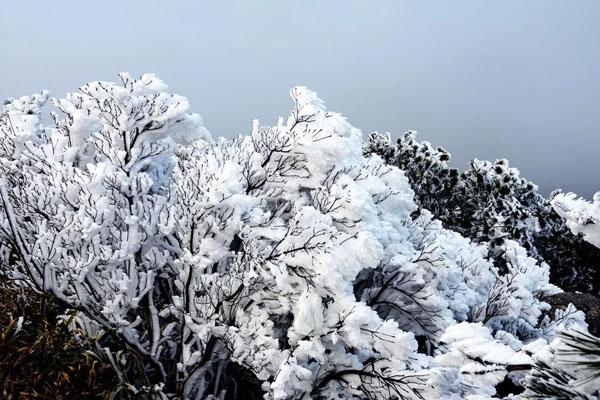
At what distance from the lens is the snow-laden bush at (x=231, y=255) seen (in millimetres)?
5398

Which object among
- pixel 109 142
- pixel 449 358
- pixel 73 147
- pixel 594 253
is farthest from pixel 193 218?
pixel 594 253

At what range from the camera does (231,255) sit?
6348 mm

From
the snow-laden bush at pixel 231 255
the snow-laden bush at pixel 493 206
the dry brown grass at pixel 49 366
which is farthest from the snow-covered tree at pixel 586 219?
the snow-laden bush at pixel 493 206

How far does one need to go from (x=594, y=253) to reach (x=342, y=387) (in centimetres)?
1833

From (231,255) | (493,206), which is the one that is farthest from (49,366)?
(493,206)

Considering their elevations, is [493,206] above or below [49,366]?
above

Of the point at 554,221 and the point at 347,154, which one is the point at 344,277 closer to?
the point at 347,154

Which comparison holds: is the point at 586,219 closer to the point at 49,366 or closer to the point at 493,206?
the point at 49,366

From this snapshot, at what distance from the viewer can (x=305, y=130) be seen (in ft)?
21.0

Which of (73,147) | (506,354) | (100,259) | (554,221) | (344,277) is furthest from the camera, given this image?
(554,221)

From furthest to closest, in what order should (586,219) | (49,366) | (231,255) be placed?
(231,255)
(49,366)
(586,219)

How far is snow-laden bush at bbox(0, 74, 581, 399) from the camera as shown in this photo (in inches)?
213

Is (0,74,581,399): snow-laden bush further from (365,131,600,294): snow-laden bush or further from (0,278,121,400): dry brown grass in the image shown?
(365,131,600,294): snow-laden bush

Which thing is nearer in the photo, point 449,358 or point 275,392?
point 449,358
